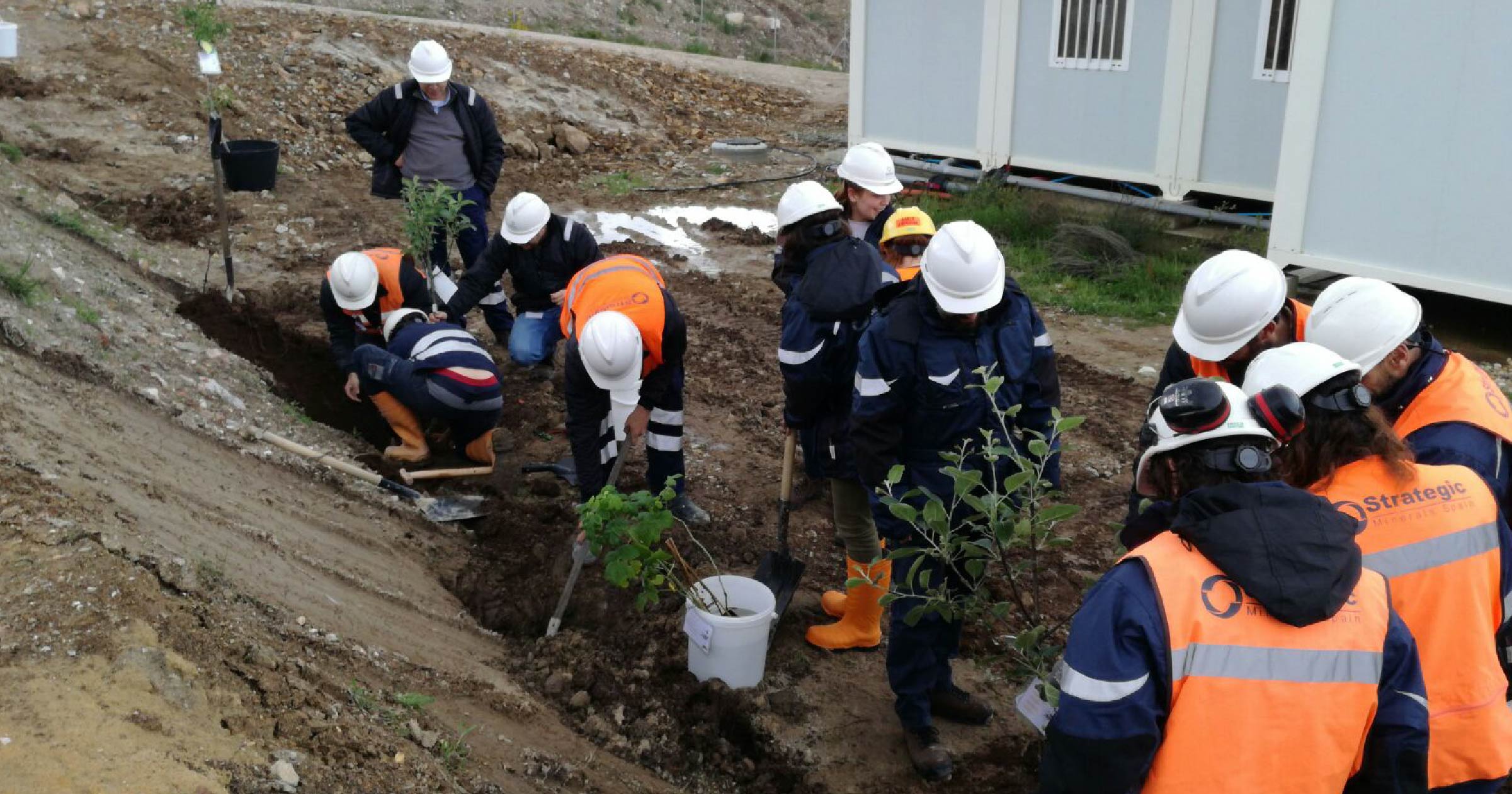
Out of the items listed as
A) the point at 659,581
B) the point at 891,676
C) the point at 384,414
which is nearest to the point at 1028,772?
the point at 891,676

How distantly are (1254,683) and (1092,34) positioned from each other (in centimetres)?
989

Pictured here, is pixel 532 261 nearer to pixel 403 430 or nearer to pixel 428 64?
pixel 403 430

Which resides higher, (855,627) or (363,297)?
(363,297)

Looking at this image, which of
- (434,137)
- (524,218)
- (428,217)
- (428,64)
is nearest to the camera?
(524,218)

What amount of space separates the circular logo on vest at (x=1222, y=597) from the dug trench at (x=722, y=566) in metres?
1.43

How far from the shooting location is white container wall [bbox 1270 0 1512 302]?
7.29m

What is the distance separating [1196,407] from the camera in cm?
221

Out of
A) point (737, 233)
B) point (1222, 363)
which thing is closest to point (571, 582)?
point (1222, 363)

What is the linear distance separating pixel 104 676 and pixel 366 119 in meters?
5.36

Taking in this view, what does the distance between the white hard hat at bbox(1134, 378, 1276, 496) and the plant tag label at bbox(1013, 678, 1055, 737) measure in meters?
0.84

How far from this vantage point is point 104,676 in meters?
3.11

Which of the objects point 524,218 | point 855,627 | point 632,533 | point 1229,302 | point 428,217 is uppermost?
point 1229,302

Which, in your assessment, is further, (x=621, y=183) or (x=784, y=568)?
(x=621, y=183)

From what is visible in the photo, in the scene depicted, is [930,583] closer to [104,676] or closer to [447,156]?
[104,676]
